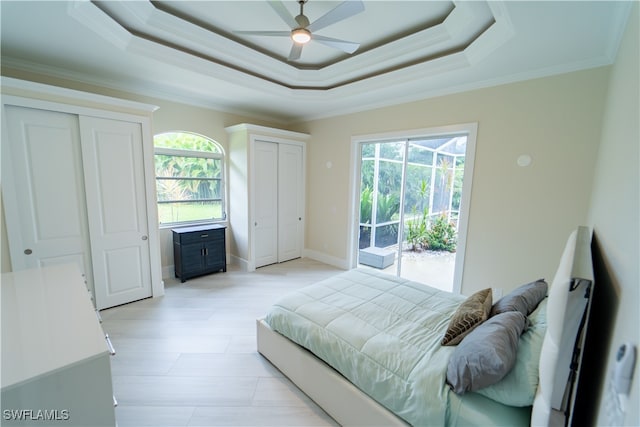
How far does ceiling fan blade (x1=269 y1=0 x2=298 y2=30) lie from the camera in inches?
69.4

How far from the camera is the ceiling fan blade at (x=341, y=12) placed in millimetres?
1772

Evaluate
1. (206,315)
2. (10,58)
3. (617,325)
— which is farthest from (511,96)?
(10,58)

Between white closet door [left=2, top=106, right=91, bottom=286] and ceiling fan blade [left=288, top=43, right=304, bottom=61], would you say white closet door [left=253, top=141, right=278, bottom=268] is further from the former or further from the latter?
white closet door [left=2, top=106, right=91, bottom=286]

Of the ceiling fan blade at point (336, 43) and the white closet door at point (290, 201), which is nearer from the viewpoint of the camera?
the ceiling fan blade at point (336, 43)

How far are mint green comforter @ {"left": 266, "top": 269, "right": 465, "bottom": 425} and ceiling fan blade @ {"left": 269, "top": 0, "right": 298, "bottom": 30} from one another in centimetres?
223

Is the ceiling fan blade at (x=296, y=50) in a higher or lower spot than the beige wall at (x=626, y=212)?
higher

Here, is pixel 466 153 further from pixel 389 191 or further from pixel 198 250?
pixel 198 250

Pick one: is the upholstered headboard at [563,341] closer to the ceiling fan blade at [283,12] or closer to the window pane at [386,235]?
the ceiling fan blade at [283,12]

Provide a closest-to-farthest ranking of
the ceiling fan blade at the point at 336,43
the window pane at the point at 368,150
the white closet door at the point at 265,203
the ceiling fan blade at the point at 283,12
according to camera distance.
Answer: the ceiling fan blade at the point at 283,12
the ceiling fan blade at the point at 336,43
the window pane at the point at 368,150
the white closet door at the point at 265,203

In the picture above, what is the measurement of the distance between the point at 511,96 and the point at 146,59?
3842mm

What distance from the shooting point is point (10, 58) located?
2656 mm

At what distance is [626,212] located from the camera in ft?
3.59

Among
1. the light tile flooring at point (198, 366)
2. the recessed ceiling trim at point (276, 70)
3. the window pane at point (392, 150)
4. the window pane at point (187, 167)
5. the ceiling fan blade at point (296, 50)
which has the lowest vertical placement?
the light tile flooring at point (198, 366)

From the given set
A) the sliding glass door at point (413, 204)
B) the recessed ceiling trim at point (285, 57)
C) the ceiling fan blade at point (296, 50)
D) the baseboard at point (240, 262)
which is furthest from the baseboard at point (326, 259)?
the ceiling fan blade at point (296, 50)
